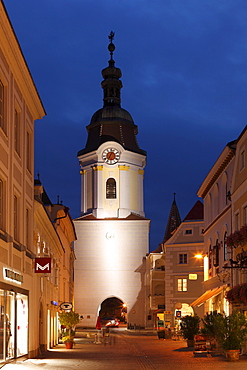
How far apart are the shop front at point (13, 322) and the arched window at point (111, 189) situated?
66.1 metres

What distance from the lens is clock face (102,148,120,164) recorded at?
9275cm

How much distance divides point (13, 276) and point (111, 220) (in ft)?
223

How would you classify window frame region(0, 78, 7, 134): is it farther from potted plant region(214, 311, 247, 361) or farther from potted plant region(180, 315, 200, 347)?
potted plant region(180, 315, 200, 347)

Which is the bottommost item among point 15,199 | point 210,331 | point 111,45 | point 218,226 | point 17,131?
point 210,331

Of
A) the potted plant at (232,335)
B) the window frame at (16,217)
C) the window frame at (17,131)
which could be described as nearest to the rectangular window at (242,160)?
the potted plant at (232,335)

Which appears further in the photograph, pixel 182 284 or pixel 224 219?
pixel 182 284

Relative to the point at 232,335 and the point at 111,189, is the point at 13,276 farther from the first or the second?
the point at 111,189

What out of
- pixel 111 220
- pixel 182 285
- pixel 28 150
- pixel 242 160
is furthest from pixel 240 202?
pixel 111 220

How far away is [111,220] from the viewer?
91000 millimetres

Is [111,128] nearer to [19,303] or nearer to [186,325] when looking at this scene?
[186,325]

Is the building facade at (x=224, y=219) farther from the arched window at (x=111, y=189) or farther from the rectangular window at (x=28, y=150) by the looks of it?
the arched window at (x=111, y=189)

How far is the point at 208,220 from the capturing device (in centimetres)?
4775

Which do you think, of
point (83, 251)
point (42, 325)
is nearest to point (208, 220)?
point (42, 325)

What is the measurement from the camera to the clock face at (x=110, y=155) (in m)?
92.8
